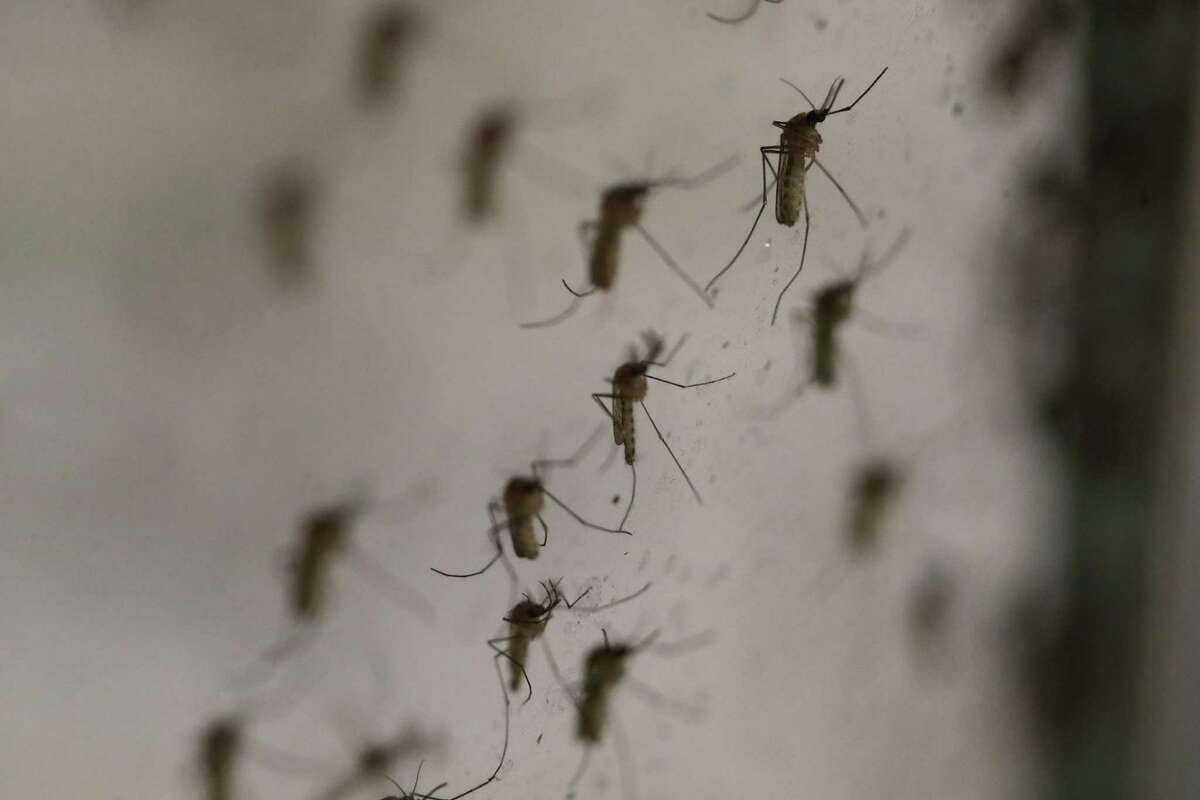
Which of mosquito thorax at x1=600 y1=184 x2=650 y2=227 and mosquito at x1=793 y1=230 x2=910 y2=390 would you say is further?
mosquito at x1=793 y1=230 x2=910 y2=390

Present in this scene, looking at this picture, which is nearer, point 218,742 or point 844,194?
point 218,742

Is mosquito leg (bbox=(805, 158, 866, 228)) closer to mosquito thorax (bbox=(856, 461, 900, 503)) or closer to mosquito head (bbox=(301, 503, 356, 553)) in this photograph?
mosquito thorax (bbox=(856, 461, 900, 503))

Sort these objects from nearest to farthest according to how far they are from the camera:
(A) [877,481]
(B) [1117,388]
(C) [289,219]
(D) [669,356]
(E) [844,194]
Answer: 1. (C) [289,219]
2. (D) [669,356]
3. (E) [844,194]
4. (A) [877,481]
5. (B) [1117,388]

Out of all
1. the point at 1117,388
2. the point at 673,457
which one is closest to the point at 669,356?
the point at 673,457

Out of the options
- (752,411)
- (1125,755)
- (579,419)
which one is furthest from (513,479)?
(1125,755)

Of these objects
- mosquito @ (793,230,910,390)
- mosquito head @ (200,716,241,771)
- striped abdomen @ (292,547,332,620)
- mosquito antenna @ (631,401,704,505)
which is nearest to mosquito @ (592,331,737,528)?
mosquito antenna @ (631,401,704,505)

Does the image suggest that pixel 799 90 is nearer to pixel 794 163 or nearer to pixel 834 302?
pixel 794 163

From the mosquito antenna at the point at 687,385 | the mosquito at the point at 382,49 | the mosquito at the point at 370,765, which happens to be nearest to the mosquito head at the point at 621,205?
the mosquito antenna at the point at 687,385
